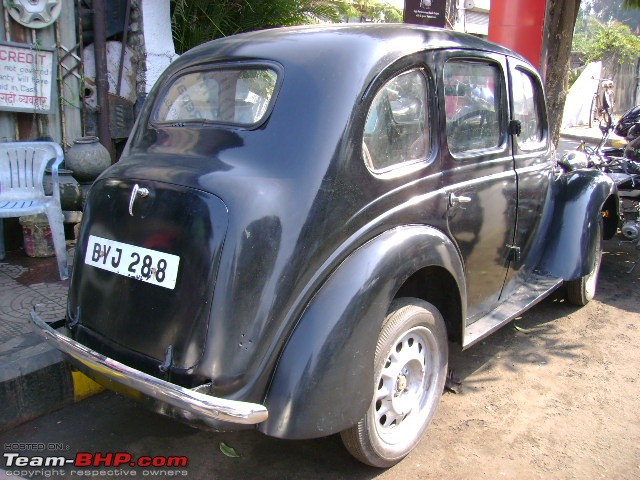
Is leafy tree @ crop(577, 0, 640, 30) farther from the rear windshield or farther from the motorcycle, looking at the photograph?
the rear windshield

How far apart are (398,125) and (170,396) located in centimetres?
166

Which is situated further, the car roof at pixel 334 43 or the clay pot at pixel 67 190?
the clay pot at pixel 67 190

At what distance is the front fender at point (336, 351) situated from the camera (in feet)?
7.50

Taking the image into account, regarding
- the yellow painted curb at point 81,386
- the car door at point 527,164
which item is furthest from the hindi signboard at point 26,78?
the car door at point 527,164

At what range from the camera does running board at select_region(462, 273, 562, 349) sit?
10.9 feet

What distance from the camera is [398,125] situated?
2871 millimetres

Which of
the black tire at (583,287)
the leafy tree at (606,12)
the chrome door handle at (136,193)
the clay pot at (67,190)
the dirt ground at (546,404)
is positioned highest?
the leafy tree at (606,12)

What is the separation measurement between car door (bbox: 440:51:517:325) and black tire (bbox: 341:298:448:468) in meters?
0.49

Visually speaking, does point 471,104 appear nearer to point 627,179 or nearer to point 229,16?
point 627,179

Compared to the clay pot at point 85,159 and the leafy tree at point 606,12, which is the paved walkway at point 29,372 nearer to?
the clay pot at point 85,159

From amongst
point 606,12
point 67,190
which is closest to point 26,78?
point 67,190

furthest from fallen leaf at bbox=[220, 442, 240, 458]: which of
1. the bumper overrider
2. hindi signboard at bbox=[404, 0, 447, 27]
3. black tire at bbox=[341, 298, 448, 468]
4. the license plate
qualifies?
hindi signboard at bbox=[404, 0, 447, 27]

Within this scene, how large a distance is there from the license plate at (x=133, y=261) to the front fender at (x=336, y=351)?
1.90 ft

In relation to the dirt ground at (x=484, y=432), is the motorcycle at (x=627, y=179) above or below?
above
